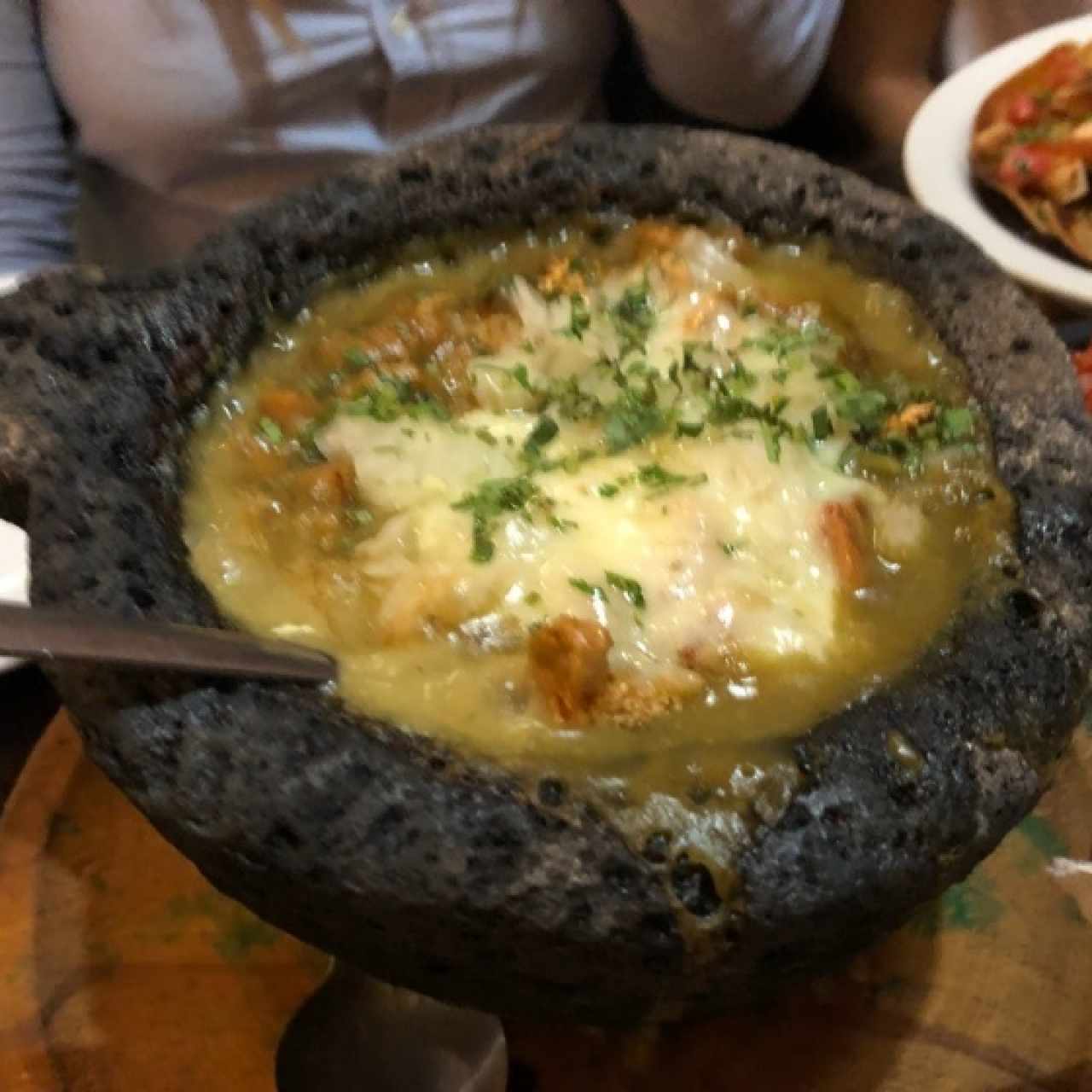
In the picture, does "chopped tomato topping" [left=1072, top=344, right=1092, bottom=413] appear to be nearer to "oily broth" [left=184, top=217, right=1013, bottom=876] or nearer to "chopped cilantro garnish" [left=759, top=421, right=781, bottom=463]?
"oily broth" [left=184, top=217, right=1013, bottom=876]

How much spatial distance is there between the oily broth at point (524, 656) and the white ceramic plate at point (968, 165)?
2.03ft

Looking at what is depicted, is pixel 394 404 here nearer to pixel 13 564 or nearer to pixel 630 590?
pixel 630 590

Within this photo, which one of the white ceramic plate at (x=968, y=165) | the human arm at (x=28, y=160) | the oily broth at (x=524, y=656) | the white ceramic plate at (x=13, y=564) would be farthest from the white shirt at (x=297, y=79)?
the oily broth at (x=524, y=656)

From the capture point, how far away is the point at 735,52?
5.55 ft

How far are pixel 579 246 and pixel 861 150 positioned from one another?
49.1 inches

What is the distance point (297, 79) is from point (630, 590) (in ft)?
3.90

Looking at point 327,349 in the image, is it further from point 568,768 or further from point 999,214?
point 999,214

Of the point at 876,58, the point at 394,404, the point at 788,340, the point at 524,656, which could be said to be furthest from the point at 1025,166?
the point at 524,656

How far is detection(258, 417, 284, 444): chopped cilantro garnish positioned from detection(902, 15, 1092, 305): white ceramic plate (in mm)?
832

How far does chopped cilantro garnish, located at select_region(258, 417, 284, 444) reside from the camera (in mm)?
896

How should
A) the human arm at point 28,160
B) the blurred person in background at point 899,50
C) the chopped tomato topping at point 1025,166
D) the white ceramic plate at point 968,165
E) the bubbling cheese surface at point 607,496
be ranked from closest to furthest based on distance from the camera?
the bubbling cheese surface at point 607,496, the white ceramic plate at point 968,165, the chopped tomato topping at point 1025,166, the human arm at point 28,160, the blurred person in background at point 899,50

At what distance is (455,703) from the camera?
71 centimetres

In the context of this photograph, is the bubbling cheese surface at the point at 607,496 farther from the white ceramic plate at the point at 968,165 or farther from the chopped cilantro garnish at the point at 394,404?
the white ceramic plate at the point at 968,165

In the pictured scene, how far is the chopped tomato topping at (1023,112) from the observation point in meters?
1.70
